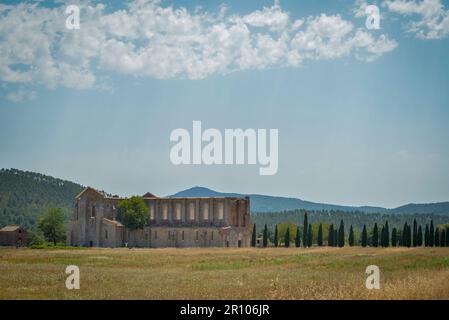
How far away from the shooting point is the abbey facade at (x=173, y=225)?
112375 millimetres

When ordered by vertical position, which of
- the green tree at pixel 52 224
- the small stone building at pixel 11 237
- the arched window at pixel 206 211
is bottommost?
the small stone building at pixel 11 237

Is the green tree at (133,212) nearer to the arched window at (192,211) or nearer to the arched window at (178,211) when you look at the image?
the arched window at (178,211)

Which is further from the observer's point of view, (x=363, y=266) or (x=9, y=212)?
(x=9, y=212)

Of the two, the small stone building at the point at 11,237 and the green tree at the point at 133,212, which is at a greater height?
the green tree at the point at 133,212

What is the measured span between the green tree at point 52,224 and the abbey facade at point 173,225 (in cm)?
297

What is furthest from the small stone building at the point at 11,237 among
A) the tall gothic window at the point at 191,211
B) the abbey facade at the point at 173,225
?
the tall gothic window at the point at 191,211

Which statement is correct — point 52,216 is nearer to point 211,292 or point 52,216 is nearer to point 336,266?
point 336,266

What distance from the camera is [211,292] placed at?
27.9 meters

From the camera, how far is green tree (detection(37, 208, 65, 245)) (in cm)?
11200

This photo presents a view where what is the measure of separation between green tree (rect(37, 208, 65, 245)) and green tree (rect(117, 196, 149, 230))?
35.5ft

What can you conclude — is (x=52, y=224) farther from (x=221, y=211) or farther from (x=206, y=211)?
(x=221, y=211)

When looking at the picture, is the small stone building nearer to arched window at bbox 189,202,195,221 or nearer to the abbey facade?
the abbey facade
